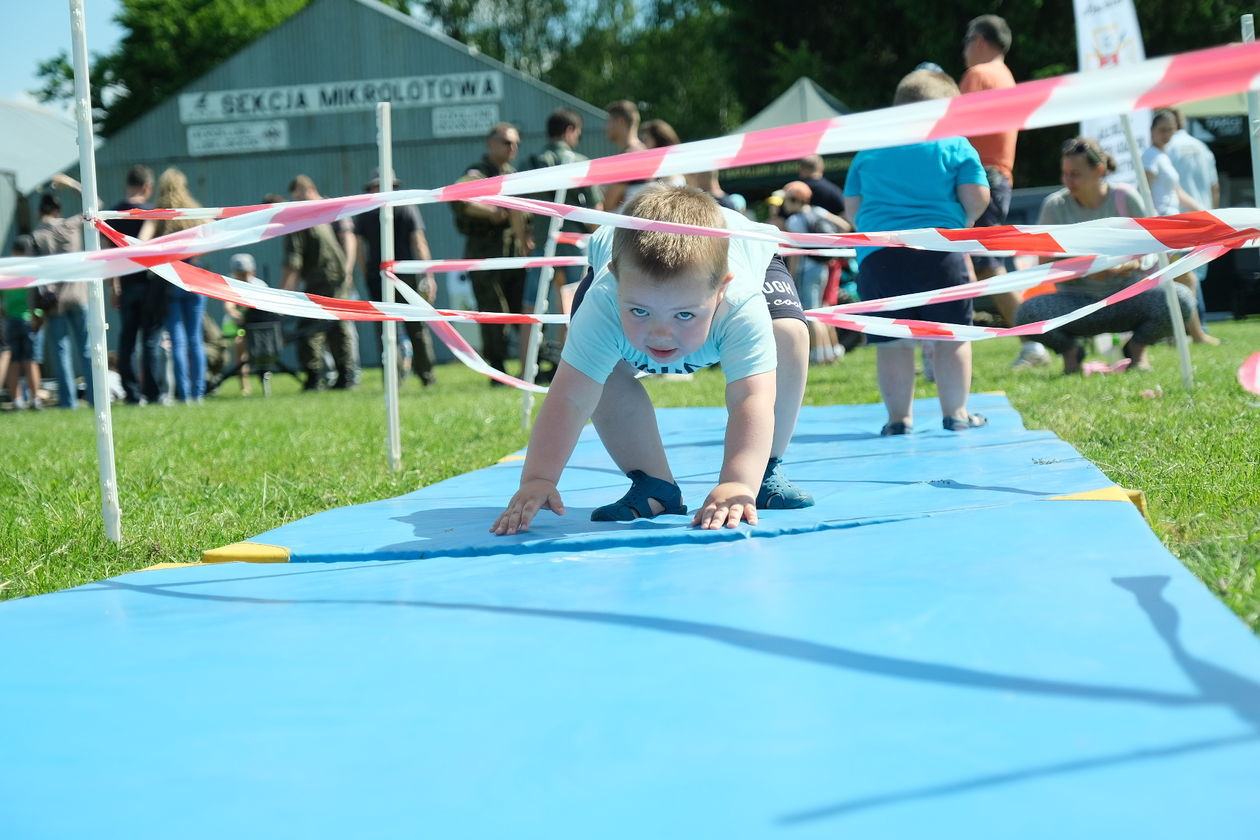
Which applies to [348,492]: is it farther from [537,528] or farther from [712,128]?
[712,128]

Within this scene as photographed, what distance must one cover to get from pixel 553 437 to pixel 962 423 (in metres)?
2.25

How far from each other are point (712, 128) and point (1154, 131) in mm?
32034

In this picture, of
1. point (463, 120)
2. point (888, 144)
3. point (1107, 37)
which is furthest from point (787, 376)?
point (463, 120)

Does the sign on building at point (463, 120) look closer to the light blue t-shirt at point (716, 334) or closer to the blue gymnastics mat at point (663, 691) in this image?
the light blue t-shirt at point (716, 334)

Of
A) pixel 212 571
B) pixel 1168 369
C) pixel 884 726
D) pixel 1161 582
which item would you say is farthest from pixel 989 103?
pixel 1168 369

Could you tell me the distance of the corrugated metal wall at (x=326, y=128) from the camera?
2398cm

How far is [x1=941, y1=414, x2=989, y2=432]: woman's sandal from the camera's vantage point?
14.9ft

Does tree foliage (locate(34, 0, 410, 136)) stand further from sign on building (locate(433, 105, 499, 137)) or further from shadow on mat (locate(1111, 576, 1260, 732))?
shadow on mat (locate(1111, 576, 1260, 732))

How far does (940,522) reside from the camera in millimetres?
2514

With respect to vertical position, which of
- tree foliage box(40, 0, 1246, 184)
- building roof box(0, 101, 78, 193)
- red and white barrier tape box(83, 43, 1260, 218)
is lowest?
red and white barrier tape box(83, 43, 1260, 218)

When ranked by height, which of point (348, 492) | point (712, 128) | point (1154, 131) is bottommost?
point (348, 492)

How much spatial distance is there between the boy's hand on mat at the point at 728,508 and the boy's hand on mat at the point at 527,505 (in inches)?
14.3

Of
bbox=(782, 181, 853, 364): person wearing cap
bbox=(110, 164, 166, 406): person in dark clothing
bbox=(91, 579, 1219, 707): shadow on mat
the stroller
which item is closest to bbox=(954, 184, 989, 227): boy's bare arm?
bbox=(91, 579, 1219, 707): shadow on mat

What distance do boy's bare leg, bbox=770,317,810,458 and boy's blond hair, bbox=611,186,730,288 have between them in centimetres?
43
